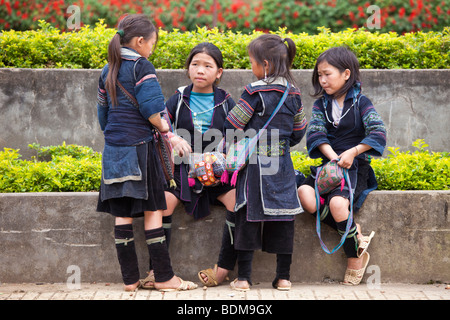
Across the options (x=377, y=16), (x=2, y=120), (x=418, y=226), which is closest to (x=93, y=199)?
(x=2, y=120)

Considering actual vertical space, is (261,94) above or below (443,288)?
above

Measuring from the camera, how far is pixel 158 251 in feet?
13.8

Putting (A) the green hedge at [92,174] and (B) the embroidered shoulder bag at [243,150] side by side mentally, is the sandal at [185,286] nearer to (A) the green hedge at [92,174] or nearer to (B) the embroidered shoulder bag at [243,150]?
(B) the embroidered shoulder bag at [243,150]

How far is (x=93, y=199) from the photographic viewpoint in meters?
4.55

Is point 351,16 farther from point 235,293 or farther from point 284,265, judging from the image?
point 235,293

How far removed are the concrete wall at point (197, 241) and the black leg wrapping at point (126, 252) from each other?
37 cm

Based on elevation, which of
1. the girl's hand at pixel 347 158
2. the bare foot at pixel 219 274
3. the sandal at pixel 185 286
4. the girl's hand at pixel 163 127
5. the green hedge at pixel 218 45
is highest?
the green hedge at pixel 218 45

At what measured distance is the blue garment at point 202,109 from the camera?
456 centimetres

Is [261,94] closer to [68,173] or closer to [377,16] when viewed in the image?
[68,173]

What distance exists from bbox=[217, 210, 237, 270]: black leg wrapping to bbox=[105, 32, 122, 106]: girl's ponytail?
1152mm

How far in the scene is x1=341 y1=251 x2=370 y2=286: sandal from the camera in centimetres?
451

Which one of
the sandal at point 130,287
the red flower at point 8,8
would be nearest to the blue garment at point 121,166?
the sandal at point 130,287

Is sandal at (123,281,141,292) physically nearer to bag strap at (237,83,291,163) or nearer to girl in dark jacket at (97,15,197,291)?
girl in dark jacket at (97,15,197,291)

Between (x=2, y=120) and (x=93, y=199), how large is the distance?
1845mm
